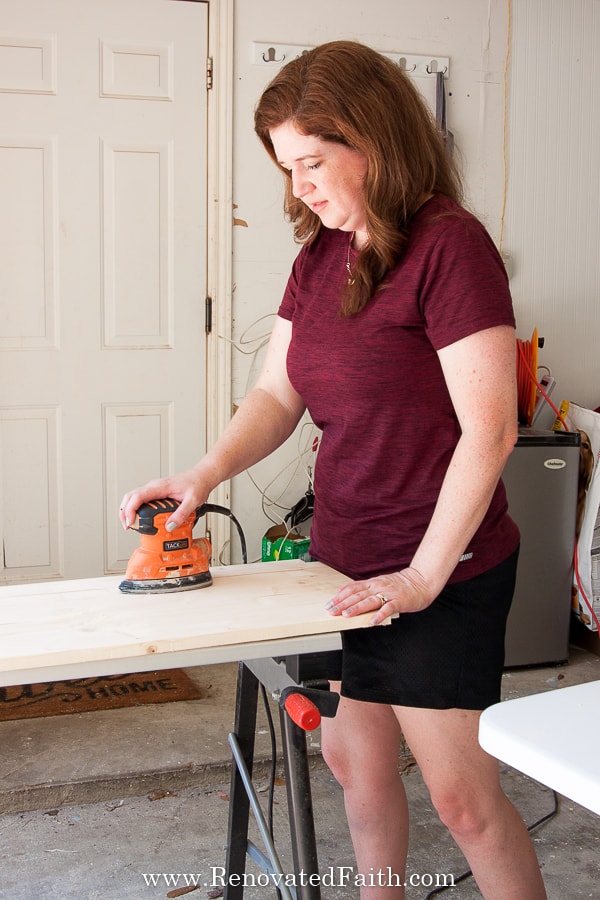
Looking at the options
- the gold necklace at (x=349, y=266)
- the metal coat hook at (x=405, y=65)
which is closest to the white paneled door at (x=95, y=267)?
the metal coat hook at (x=405, y=65)

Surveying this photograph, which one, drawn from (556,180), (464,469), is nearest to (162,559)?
(464,469)

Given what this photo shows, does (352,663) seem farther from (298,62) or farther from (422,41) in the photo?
(422,41)

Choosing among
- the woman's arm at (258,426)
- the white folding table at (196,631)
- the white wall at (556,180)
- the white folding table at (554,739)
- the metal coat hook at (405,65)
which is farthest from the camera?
the white wall at (556,180)

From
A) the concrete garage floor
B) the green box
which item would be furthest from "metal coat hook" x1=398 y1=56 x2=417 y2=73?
the concrete garage floor

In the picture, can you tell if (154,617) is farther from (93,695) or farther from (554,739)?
(93,695)

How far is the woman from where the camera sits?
135 cm

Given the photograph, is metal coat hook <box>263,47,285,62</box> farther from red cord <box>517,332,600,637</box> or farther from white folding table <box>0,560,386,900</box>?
white folding table <box>0,560,386,900</box>

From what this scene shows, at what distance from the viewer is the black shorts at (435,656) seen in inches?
57.4

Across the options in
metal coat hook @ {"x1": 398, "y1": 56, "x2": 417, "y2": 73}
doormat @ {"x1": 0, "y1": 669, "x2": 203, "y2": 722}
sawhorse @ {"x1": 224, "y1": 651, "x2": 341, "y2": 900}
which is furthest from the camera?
metal coat hook @ {"x1": 398, "y1": 56, "x2": 417, "y2": 73}

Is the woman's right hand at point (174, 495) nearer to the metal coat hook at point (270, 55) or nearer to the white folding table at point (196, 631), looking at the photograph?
the white folding table at point (196, 631)

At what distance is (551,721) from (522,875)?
28.6 inches

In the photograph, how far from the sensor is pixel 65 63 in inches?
134

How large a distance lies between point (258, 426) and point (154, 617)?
50 centimetres

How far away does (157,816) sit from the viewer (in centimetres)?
250
